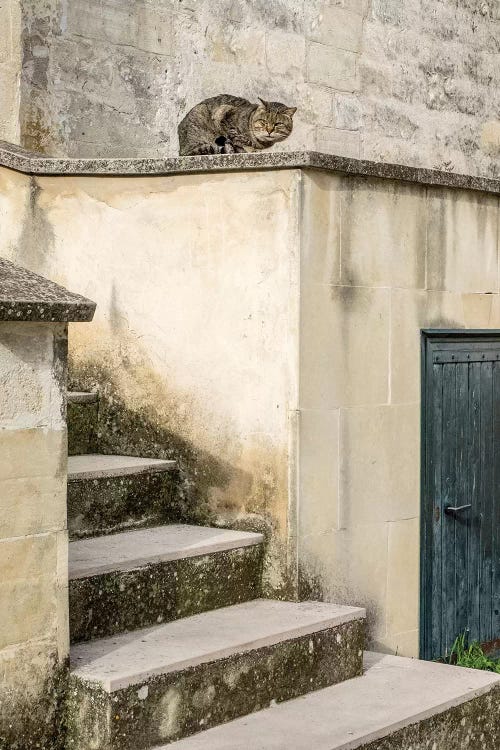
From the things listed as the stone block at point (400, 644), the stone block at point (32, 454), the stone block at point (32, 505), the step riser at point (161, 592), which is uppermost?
the stone block at point (32, 454)

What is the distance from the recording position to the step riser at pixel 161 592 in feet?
12.1

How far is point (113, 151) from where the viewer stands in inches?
252

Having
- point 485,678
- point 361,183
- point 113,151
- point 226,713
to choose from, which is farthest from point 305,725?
point 113,151

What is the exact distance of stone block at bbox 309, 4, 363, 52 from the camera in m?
7.54

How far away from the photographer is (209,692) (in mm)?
3572

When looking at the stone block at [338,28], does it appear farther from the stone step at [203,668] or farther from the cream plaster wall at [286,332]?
the stone step at [203,668]

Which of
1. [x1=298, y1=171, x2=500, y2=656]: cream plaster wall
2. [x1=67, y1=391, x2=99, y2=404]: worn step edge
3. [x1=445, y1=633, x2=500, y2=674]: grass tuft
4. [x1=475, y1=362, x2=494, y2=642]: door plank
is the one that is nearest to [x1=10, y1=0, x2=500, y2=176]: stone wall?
[x1=67, y1=391, x2=99, y2=404]: worn step edge

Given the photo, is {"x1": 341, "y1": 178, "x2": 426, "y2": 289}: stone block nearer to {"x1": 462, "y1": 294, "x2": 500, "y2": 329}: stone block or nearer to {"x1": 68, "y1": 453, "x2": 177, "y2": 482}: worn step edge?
{"x1": 462, "y1": 294, "x2": 500, "y2": 329}: stone block

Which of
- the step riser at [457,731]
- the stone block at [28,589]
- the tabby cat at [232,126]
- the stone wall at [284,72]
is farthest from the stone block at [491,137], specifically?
the stone block at [28,589]

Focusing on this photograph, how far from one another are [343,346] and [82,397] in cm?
110

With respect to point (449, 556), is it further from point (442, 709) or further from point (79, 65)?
point (79, 65)

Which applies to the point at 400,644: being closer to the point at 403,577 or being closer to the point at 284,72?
the point at 403,577

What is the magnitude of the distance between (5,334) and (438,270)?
2.42 metres

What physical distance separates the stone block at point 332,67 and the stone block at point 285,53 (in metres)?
0.08
